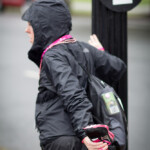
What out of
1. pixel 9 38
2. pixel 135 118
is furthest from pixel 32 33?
pixel 9 38

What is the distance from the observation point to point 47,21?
264 cm

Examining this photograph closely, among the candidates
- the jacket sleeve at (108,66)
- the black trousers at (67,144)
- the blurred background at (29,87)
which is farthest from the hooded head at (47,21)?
the blurred background at (29,87)

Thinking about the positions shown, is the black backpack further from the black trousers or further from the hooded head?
the hooded head

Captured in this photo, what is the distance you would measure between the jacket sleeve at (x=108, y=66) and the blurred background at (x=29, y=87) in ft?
7.49

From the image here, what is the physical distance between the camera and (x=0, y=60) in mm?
10383

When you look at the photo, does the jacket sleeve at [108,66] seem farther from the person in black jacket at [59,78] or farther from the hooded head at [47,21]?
the hooded head at [47,21]

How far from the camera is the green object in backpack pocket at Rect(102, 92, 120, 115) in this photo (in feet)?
8.14

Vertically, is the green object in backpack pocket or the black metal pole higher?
the black metal pole

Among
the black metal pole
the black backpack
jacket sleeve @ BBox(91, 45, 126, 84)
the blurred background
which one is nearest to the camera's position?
the black backpack

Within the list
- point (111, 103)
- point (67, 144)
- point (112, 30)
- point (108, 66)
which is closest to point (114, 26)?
point (112, 30)

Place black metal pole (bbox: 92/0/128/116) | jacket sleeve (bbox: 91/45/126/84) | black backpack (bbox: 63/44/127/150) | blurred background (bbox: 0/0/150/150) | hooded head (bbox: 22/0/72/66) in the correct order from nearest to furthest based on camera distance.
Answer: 1. black backpack (bbox: 63/44/127/150)
2. hooded head (bbox: 22/0/72/66)
3. jacket sleeve (bbox: 91/45/126/84)
4. black metal pole (bbox: 92/0/128/116)
5. blurred background (bbox: 0/0/150/150)

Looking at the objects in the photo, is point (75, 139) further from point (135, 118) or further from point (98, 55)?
point (135, 118)

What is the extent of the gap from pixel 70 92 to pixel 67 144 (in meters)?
0.32

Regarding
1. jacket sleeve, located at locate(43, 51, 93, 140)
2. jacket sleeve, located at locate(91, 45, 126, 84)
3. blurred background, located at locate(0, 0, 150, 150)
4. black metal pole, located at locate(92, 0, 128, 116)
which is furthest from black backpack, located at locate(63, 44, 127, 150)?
blurred background, located at locate(0, 0, 150, 150)
